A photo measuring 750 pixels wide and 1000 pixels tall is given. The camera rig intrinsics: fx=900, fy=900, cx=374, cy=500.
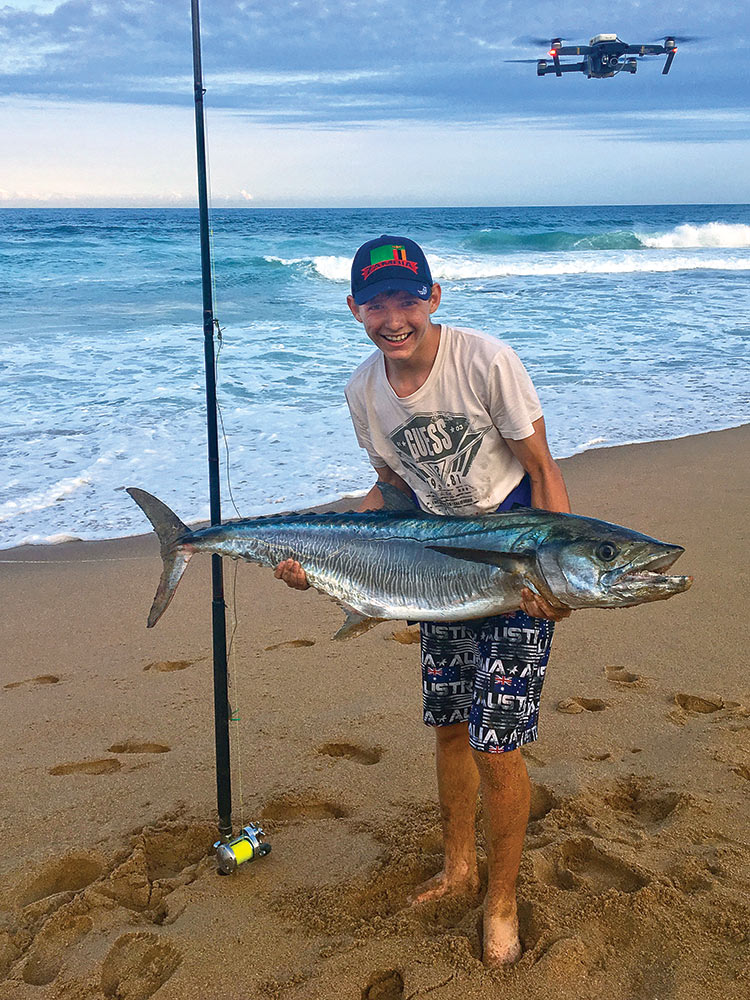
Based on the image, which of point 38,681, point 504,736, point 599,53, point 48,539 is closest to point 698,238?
point 599,53

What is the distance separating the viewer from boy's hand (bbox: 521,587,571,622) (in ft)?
7.68

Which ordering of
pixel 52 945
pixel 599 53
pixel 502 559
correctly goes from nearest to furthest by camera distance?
pixel 502 559 < pixel 52 945 < pixel 599 53

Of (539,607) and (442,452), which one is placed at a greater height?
(442,452)

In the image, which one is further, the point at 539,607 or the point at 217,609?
the point at 217,609

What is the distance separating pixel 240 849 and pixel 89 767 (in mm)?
1011

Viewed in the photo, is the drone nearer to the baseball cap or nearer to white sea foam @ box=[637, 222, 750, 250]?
the baseball cap

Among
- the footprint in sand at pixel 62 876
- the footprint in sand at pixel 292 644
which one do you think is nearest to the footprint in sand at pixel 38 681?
the footprint in sand at pixel 292 644

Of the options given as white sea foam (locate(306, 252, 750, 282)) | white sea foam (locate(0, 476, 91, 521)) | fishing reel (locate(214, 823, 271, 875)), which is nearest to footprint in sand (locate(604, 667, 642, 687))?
fishing reel (locate(214, 823, 271, 875))

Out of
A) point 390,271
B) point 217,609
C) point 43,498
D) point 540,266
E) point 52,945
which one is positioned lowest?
point 540,266

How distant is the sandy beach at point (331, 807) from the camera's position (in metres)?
2.55

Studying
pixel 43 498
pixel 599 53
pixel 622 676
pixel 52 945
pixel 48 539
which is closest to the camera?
pixel 52 945

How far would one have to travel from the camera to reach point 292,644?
4.75 meters

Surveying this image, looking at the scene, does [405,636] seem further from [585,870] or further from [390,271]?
[390,271]

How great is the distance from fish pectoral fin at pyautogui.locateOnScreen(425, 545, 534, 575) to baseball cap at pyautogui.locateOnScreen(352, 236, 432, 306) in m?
0.83
